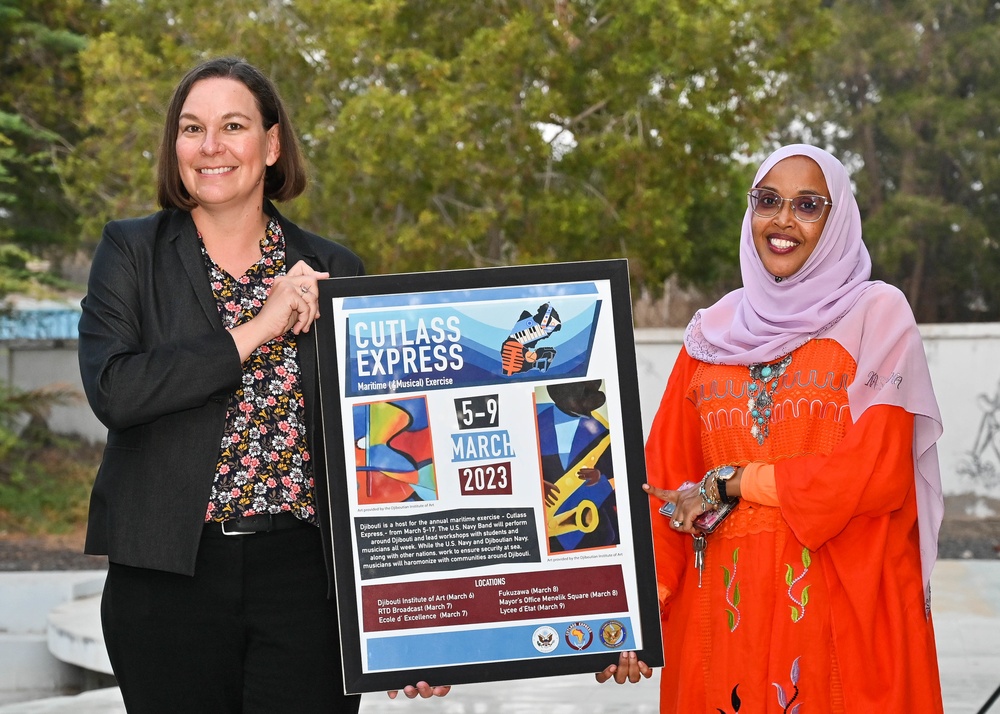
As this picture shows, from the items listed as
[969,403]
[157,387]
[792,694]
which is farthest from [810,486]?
[969,403]

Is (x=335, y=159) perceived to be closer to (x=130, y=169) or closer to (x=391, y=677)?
(x=130, y=169)

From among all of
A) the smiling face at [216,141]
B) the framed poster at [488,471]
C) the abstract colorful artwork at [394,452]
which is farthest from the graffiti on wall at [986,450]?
the smiling face at [216,141]

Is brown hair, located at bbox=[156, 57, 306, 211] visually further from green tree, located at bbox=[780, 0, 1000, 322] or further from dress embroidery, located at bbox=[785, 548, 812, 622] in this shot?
green tree, located at bbox=[780, 0, 1000, 322]

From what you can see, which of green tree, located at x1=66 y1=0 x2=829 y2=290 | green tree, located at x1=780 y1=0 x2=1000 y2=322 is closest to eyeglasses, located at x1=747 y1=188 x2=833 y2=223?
green tree, located at x1=66 y1=0 x2=829 y2=290

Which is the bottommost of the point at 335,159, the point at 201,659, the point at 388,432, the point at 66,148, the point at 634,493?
the point at 201,659

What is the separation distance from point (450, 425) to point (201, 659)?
68cm

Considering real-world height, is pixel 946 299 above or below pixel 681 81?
below

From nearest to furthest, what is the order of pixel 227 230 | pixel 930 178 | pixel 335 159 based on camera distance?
pixel 227 230 → pixel 335 159 → pixel 930 178

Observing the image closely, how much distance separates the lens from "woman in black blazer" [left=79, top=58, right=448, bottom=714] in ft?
7.29

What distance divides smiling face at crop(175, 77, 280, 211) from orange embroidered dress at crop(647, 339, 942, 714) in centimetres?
121

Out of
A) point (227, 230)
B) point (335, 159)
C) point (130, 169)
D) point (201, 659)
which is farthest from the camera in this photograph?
point (130, 169)

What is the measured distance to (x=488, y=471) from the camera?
2.40 meters

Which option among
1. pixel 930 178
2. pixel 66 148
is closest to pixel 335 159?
pixel 66 148

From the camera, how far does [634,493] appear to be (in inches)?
94.7
